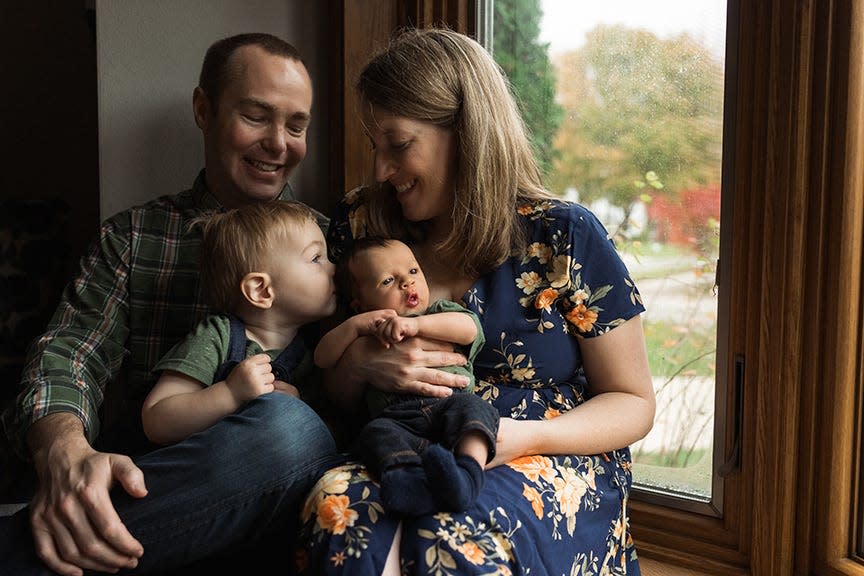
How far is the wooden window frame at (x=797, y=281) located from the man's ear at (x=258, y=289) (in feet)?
3.04

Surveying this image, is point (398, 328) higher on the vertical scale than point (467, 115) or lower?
lower

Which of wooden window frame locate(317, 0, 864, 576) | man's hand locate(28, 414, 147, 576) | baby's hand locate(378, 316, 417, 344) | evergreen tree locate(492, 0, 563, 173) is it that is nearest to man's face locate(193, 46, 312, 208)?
evergreen tree locate(492, 0, 563, 173)

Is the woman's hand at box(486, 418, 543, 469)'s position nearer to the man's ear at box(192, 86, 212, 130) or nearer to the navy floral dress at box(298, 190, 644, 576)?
the navy floral dress at box(298, 190, 644, 576)

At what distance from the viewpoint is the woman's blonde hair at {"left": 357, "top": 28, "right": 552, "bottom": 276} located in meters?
1.67

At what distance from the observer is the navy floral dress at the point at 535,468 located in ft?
4.23

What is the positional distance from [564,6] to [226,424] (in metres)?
1.27

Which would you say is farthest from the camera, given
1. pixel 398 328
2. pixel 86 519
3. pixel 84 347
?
pixel 84 347

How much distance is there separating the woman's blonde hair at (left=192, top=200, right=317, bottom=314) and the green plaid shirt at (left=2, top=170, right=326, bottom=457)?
0.30m

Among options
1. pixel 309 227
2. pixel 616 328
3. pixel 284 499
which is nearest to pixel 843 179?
pixel 616 328

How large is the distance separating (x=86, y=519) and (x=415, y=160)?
84 centimetres

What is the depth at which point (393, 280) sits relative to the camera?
1.61 metres

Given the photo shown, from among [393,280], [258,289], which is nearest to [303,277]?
[258,289]

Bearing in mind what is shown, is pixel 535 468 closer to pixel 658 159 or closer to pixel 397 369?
pixel 397 369

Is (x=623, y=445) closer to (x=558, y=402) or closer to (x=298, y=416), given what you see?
(x=558, y=402)
